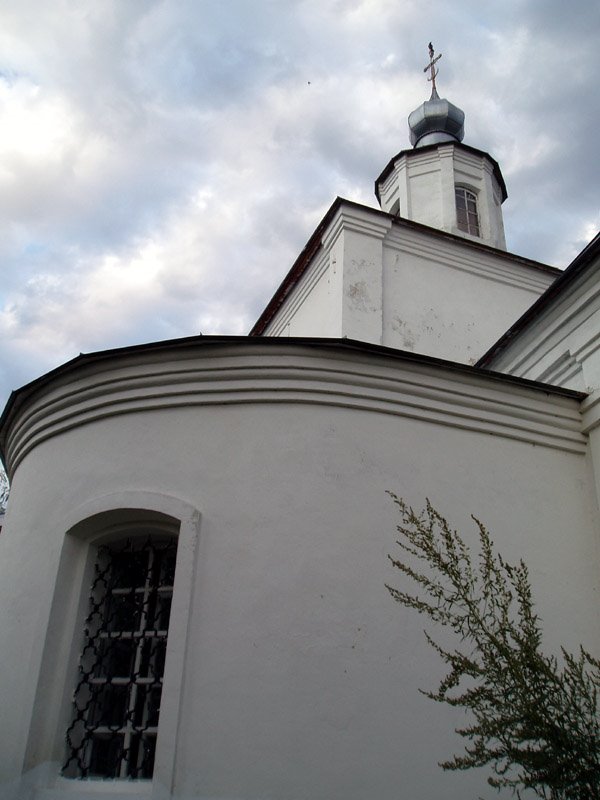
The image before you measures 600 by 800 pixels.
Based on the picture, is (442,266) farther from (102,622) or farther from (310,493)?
(102,622)

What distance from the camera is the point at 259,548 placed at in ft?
13.4

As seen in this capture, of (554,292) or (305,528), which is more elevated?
(554,292)

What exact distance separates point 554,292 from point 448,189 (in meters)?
Result: 6.73

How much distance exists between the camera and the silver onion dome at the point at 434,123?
13922 mm

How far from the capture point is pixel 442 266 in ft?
32.6

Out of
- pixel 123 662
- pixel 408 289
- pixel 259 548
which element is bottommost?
pixel 123 662

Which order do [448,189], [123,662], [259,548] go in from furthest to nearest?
[448,189]
[123,662]
[259,548]

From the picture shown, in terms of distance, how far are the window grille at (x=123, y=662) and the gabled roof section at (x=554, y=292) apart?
11.5 ft

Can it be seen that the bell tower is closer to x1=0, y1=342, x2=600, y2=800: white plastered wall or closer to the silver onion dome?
the silver onion dome

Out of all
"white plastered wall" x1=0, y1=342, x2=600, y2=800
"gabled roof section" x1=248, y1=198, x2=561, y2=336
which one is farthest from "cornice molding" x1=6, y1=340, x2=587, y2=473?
"gabled roof section" x1=248, y1=198, x2=561, y2=336

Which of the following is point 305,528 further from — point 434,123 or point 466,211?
point 434,123

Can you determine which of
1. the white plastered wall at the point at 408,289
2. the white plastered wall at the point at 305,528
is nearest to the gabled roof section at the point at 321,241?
Result: the white plastered wall at the point at 408,289

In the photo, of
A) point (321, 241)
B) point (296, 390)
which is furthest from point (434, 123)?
point (296, 390)

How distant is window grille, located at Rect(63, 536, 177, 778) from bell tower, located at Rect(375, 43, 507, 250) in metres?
8.55
